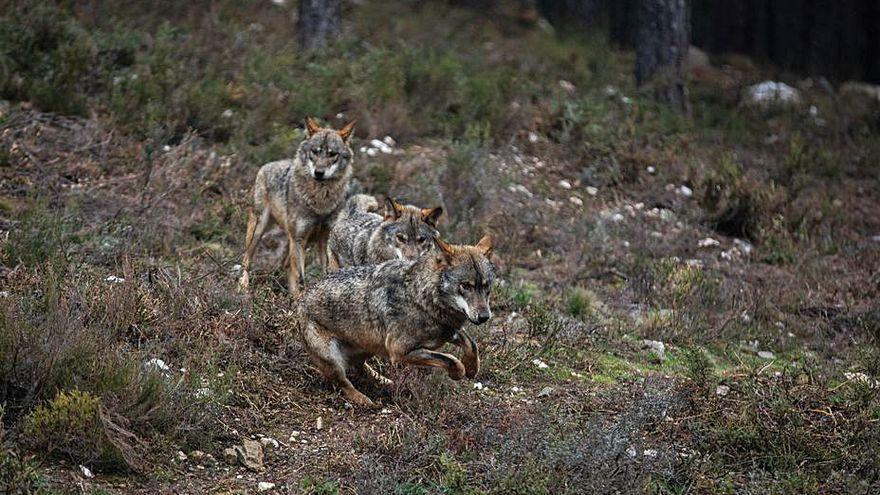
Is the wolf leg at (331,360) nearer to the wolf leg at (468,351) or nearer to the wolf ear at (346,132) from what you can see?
the wolf leg at (468,351)

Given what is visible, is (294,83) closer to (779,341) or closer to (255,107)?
(255,107)

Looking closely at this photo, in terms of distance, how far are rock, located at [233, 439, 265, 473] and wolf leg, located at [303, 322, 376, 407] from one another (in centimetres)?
108

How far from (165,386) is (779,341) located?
6.30 metres

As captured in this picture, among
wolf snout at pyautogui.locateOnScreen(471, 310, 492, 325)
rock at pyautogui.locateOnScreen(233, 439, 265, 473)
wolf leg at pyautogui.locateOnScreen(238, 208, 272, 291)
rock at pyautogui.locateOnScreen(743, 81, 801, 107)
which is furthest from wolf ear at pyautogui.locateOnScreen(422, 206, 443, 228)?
rock at pyautogui.locateOnScreen(743, 81, 801, 107)

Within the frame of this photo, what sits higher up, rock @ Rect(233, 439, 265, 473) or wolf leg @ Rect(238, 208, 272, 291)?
rock @ Rect(233, 439, 265, 473)

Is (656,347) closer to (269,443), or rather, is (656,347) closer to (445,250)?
(445,250)

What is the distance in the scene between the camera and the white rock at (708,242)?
13.1 m

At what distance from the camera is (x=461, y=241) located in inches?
454

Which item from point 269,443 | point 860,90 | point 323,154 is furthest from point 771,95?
point 269,443

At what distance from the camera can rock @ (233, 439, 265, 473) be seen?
6.72 metres

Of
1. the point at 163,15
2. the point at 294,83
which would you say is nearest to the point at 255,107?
the point at 294,83

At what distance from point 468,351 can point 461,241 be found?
386 centimetres

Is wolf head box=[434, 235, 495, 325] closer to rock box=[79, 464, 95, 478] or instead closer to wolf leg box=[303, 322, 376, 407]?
wolf leg box=[303, 322, 376, 407]

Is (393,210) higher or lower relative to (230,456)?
higher
